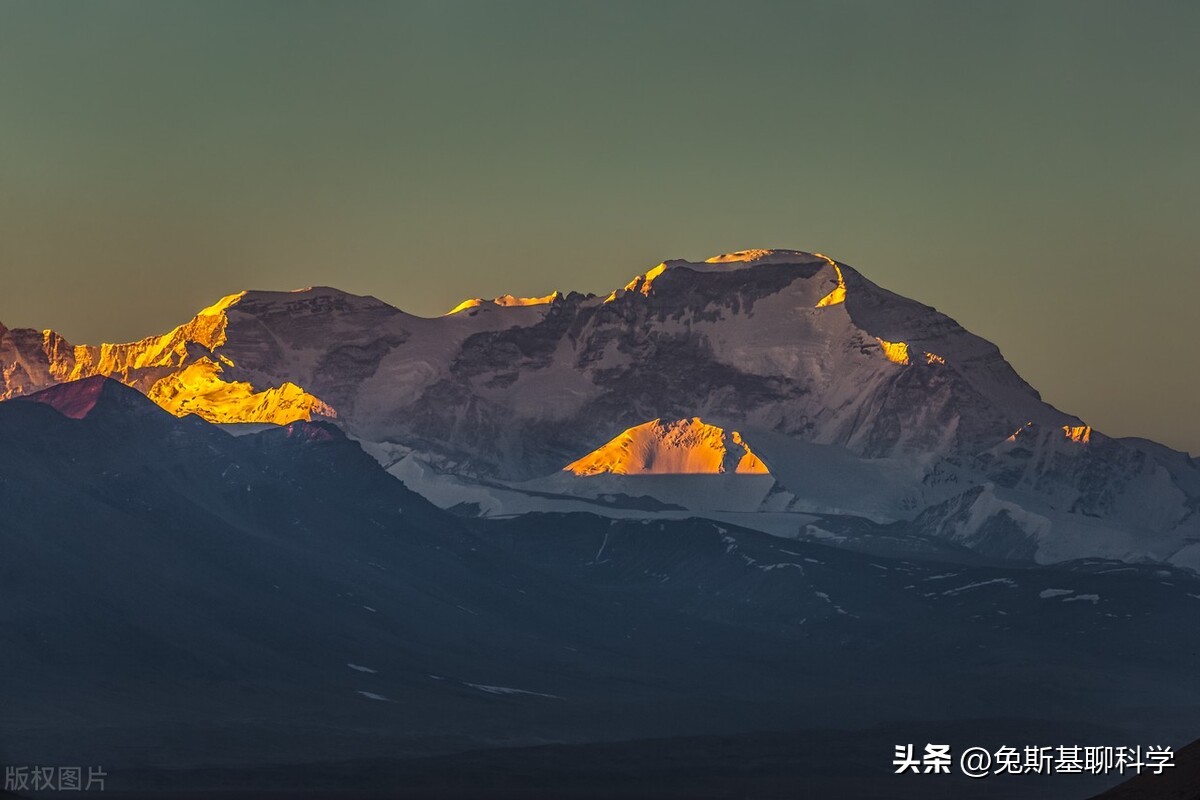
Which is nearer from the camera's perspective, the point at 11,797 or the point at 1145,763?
the point at 1145,763

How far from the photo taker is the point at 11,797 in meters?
160

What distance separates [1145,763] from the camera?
150m

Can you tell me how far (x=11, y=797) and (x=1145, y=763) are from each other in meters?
52.6
